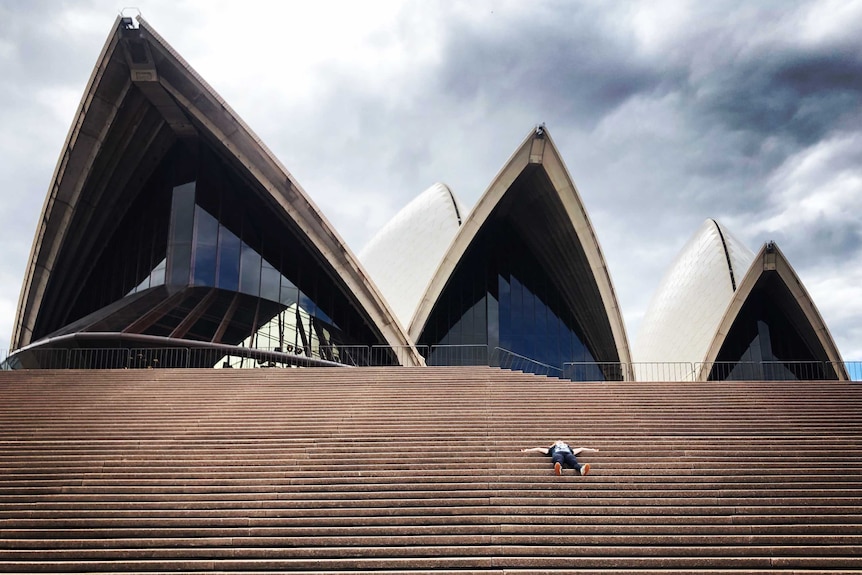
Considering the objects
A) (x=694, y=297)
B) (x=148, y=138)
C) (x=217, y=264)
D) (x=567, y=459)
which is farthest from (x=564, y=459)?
(x=694, y=297)

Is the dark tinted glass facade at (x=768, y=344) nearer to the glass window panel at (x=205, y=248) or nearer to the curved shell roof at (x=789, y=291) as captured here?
the curved shell roof at (x=789, y=291)

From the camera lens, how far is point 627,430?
35.3 ft

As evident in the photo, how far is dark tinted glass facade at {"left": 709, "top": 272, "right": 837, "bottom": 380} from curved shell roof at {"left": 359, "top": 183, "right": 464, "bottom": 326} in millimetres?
10259

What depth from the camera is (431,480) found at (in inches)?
351

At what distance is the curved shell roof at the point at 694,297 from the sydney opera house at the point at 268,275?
0.55 m

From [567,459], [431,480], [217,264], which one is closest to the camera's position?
[431,480]

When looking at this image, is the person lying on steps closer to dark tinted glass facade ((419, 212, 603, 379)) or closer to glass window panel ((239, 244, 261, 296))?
dark tinted glass facade ((419, 212, 603, 379))

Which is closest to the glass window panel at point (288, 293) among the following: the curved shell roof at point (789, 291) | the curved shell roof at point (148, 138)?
the curved shell roof at point (148, 138)

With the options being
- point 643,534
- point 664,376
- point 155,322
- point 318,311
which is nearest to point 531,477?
point 643,534

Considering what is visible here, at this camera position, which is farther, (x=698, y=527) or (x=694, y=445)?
(x=694, y=445)

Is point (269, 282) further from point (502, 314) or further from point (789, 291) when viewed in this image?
point (789, 291)

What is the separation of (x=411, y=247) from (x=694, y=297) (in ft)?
35.6

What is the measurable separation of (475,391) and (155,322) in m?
9.23

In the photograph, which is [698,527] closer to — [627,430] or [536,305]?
[627,430]
